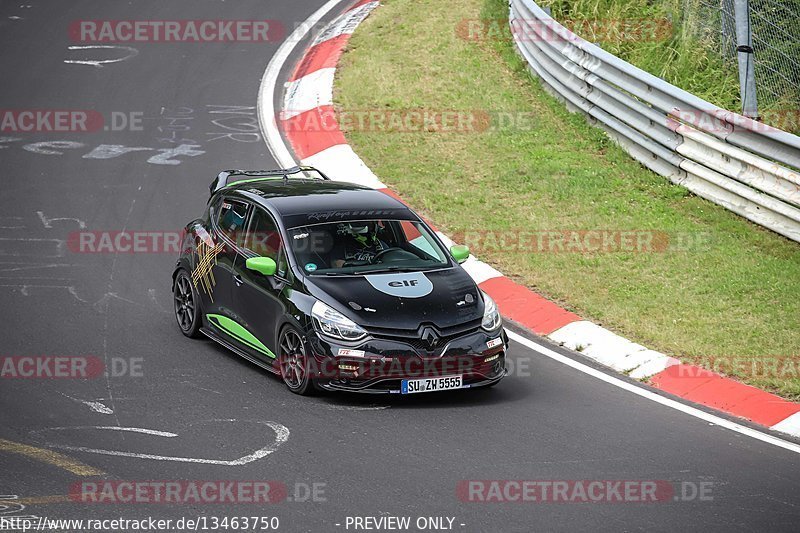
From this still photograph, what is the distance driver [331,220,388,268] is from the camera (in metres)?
10.2

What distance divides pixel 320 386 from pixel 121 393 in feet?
5.56

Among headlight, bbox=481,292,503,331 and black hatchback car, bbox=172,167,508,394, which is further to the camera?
headlight, bbox=481,292,503,331

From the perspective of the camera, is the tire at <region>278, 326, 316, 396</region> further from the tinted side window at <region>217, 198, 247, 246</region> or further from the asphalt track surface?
the tinted side window at <region>217, 198, 247, 246</region>

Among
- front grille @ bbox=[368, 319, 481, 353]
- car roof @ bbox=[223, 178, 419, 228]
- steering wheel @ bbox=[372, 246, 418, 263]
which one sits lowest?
front grille @ bbox=[368, 319, 481, 353]

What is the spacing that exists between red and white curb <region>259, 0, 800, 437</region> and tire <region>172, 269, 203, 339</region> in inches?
128

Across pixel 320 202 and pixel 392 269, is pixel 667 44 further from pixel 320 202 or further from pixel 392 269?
pixel 392 269

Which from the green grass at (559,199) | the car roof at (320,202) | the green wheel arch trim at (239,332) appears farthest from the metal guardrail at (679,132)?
the green wheel arch trim at (239,332)

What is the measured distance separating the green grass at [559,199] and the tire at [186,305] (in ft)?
12.3

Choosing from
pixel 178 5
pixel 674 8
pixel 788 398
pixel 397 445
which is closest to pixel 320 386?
pixel 397 445

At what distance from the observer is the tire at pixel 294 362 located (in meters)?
9.51

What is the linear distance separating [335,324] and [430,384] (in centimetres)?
93

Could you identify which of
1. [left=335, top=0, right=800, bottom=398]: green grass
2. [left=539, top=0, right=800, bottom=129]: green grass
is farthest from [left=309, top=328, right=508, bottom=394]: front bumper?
[left=539, top=0, right=800, bottom=129]: green grass

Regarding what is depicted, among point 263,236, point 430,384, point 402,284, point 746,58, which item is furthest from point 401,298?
point 746,58

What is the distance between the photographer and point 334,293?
961 centimetres
